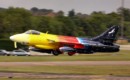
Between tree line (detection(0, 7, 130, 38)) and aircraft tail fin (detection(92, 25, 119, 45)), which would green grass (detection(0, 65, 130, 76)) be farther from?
tree line (detection(0, 7, 130, 38))

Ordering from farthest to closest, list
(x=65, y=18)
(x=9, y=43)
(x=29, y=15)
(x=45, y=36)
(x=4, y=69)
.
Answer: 1. (x=65, y=18)
2. (x=29, y=15)
3. (x=9, y=43)
4. (x=45, y=36)
5. (x=4, y=69)

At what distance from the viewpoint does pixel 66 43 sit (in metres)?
43.2

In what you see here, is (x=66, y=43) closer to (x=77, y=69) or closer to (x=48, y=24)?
(x=77, y=69)

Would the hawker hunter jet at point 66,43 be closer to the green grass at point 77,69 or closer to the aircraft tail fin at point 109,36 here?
the aircraft tail fin at point 109,36

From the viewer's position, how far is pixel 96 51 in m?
44.2

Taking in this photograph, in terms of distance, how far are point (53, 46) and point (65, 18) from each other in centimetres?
5804

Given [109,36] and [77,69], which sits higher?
[109,36]

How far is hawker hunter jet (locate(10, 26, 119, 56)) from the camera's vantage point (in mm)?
42406

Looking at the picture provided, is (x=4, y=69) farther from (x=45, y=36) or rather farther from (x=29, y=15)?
(x=29, y=15)

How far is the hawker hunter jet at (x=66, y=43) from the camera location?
1670 inches

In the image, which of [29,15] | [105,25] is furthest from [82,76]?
[105,25]

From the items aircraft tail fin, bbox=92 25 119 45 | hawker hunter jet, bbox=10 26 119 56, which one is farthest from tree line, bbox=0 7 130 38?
aircraft tail fin, bbox=92 25 119 45

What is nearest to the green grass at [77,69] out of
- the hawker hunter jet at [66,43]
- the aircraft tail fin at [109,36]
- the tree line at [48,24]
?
the hawker hunter jet at [66,43]

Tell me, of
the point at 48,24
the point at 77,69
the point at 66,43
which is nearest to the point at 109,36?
the point at 66,43
